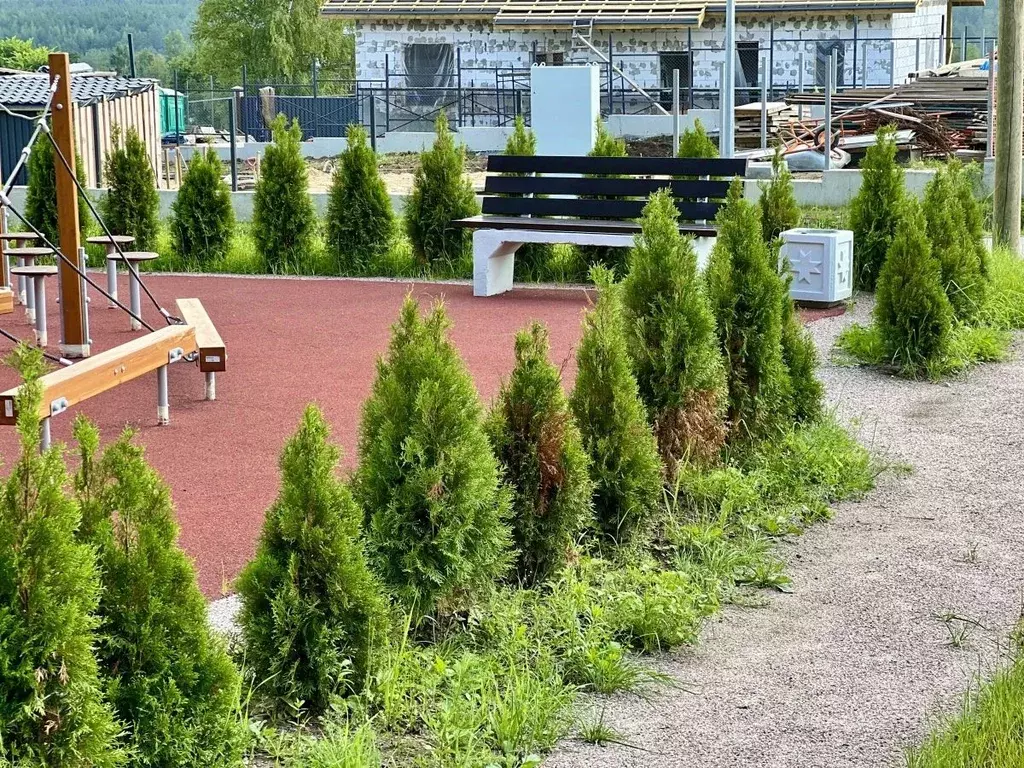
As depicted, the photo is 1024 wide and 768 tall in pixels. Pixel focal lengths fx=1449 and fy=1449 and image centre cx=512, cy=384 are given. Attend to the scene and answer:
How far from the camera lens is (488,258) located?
12.4m

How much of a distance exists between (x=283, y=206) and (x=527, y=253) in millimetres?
2424

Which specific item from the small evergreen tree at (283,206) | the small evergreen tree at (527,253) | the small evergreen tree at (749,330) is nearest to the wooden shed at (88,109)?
the small evergreen tree at (283,206)

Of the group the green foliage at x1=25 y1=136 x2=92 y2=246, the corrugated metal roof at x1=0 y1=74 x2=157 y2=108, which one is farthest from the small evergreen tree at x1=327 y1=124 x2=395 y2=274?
the corrugated metal roof at x1=0 y1=74 x2=157 y2=108

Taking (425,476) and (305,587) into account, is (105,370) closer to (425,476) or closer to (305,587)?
(425,476)

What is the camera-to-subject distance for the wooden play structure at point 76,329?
22.3 feet

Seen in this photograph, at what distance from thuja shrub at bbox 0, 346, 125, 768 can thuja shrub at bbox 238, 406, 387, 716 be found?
0.80 meters

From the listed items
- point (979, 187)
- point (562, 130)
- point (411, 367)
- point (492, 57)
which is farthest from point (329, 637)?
point (492, 57)

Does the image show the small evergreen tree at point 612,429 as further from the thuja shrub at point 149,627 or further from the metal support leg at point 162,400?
the metal support leg at point 162,400

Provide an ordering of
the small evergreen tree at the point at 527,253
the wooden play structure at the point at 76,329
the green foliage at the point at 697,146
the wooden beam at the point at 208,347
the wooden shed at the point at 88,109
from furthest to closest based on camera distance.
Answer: the wooden shed at the point at 88,109
the small evergreen tree at the point at 527,253
the green foliage at the point at 697,146
the wooden beam at the point at 208,347
the wooden play structure at the point at 76,329

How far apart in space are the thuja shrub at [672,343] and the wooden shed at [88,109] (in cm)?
1583

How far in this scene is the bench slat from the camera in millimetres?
12062

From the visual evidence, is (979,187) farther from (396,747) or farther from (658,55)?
(658,55)

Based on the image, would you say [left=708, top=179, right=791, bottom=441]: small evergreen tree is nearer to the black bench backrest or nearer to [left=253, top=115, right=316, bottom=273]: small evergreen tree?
the black bench backrest

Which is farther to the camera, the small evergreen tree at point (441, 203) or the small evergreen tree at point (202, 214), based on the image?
the small evergreen tree at point (202, 214)
